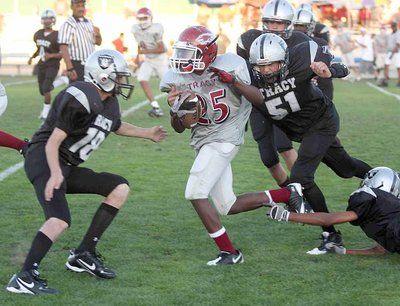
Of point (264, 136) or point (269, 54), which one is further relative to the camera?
point (264, 136)

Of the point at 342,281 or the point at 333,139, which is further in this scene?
the point at 333,139

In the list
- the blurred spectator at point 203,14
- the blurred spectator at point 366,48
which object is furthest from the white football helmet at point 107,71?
the blurred spectator at point 203,14

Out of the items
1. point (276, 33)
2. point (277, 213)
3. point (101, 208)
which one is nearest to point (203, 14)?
point (276, 33)

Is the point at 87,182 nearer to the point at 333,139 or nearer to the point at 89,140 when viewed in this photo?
the point at 89,140

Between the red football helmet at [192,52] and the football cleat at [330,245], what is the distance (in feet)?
4.75

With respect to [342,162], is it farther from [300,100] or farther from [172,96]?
[172,96]

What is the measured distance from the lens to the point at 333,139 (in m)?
6.24

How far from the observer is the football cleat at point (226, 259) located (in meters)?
5.54

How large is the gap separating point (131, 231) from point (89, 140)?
1493 millimetres

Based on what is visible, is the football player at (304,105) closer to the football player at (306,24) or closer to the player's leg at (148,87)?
the football player at (306,24)

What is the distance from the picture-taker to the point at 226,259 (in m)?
5.56

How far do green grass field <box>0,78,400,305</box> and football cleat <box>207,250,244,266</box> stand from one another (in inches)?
2.8

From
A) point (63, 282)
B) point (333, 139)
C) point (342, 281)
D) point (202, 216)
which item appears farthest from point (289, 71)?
point (63, 282)

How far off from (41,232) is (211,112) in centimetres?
137
